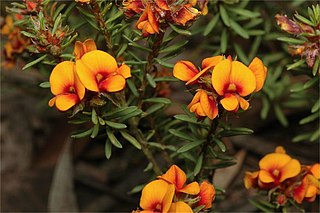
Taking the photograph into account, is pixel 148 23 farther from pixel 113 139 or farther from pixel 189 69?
pixel 113 139

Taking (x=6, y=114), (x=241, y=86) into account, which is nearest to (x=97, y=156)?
(x=6, y=114)

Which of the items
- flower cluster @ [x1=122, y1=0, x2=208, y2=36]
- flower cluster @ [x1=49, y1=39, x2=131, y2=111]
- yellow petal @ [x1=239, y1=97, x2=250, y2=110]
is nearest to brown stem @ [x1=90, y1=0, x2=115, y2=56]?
flower cluster @ [x1=122, y1=0, x2=208, y2=36]

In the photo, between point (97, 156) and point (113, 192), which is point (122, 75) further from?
point (97, 156)

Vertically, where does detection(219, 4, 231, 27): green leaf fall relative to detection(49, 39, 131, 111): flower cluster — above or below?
below

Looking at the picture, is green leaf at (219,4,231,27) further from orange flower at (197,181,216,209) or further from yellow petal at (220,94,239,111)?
orange flower at (197,181,216,209)

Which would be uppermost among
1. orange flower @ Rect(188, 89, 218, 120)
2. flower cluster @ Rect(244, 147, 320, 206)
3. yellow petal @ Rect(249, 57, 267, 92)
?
yellow petal @ Rect(249, 57, 267, 92)

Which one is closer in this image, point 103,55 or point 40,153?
point 103,55

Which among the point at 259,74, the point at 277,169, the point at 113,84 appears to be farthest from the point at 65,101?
the point at 277,169
